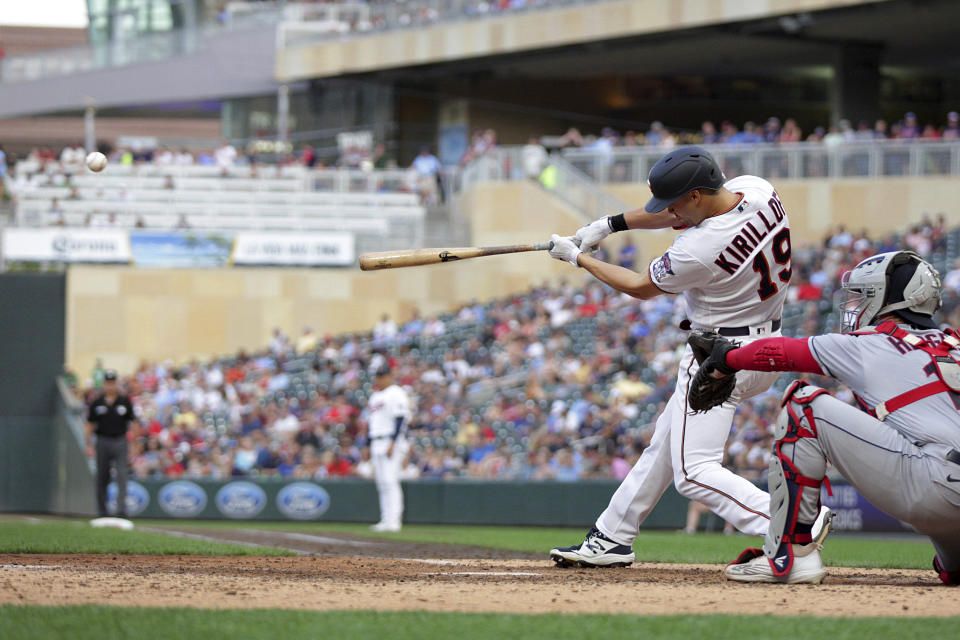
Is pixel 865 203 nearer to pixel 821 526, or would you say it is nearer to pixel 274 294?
pixel 274 294

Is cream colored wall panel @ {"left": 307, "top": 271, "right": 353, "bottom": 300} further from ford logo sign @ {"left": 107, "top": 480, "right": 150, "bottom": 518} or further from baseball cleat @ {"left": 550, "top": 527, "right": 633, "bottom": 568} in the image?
baseball cleat @ {"left": 550, "top": 527, "right": 633, "bottom": 568}

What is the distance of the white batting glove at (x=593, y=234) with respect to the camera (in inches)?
245

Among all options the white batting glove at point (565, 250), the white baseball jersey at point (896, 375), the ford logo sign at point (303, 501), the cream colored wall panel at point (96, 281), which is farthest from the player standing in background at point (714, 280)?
the cream colored wall panel at point (96, 281)

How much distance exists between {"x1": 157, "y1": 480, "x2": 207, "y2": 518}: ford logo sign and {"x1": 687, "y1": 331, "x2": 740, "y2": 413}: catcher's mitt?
42.4ft

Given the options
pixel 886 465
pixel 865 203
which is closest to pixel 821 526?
pixel 886 465

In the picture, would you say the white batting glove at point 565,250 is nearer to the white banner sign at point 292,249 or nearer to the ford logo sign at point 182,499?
the ford logo sign at point 182,499

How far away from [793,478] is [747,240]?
3.74 feet

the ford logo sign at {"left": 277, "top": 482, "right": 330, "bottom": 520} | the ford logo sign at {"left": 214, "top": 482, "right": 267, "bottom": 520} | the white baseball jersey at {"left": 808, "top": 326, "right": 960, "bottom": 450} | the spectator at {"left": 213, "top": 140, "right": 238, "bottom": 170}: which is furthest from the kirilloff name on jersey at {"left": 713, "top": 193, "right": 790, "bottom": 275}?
the spectator at {"left": 213, "top": 140, "right": 238, "bottom": 170}

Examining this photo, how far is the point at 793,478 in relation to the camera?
512 centimetres

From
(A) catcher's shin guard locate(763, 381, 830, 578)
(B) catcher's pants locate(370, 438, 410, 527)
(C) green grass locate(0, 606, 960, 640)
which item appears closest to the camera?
(C) green grass locate(0, 606, 960, 640)

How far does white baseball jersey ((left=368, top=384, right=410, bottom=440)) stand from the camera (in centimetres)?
1380

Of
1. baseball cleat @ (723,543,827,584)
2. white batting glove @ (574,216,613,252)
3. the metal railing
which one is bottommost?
baseball cleat @ (723,543,827,584)

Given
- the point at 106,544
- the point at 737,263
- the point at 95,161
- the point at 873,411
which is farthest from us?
the point at 95,161

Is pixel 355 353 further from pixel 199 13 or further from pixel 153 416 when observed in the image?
pixel 199 13
